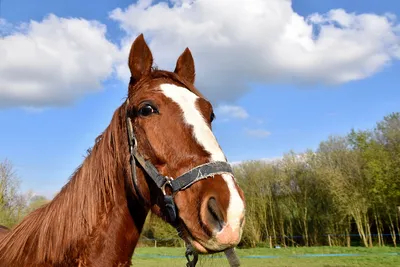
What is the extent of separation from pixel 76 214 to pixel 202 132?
3.86 ft

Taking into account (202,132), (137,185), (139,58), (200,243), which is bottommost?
(200,243)

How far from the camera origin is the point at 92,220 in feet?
9.11

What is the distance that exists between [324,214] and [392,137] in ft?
36.7

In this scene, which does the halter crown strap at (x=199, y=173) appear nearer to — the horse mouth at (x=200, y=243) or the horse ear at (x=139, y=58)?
the horse mouth at (x=200, y=243)

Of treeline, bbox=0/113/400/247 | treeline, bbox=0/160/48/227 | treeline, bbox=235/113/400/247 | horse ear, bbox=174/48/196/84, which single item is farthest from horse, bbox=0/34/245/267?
treeline, bbox=235/113/400/247

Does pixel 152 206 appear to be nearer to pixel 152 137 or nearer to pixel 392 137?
pixel 152 137

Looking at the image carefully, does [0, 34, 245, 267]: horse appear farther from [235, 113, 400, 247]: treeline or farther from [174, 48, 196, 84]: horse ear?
[235, 113, 400, 247]: treeline

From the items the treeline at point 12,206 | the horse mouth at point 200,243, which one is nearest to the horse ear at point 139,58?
the horse mouth at point 200,243

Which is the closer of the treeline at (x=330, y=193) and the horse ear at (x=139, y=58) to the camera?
the horse ear at (x=139, y=58)

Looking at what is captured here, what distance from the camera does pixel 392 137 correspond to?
119 ft

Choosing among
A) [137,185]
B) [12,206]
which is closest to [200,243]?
[137,185]

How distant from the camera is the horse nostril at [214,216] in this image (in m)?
2.18

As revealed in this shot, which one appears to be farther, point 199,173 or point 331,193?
point 331,193

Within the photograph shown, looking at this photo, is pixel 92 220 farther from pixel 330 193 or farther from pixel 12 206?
pixel 330 193
